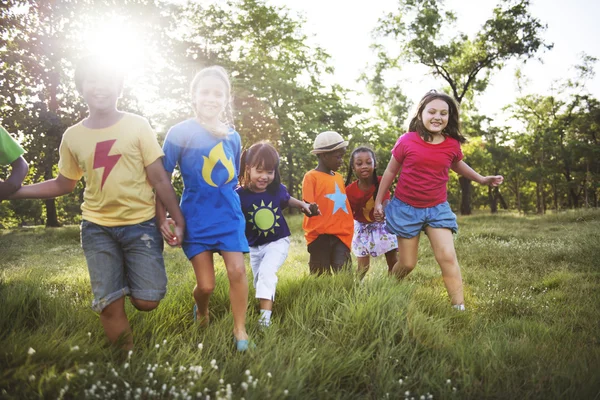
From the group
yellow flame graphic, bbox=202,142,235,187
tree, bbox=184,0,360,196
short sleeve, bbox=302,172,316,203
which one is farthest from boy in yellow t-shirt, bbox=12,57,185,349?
tree, bbox=184,0,360,196

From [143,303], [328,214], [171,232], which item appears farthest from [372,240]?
[143,303]

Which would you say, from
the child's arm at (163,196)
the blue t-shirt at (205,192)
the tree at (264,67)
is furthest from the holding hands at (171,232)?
the tree at (264,67)

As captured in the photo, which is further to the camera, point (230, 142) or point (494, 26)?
point (494, 26)

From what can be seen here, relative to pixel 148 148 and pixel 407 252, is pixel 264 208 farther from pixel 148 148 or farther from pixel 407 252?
pixel 407 252

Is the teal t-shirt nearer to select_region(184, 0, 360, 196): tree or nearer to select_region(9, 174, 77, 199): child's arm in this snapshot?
select_region(9, 174, 77, 199): child's arm

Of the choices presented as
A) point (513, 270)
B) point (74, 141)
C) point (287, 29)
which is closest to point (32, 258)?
point (74, 141)

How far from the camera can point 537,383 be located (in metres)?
2.36

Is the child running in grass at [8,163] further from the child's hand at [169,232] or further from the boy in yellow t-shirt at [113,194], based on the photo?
the child's hand at [169,232]

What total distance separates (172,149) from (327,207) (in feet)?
6.79

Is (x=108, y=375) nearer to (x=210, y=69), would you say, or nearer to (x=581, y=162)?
(x=210, y=69)

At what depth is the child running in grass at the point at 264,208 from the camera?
137 inches

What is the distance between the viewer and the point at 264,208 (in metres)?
3.63

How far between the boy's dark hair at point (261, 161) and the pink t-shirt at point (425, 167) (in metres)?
1.23

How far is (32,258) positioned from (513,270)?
369 inches
